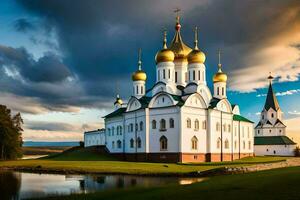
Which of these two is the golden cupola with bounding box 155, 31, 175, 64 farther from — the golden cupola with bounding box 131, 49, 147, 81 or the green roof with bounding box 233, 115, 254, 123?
the green roof with bounding box 233, 115, 254, 123

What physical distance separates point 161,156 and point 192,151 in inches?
176

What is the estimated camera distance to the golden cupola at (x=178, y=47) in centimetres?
6456

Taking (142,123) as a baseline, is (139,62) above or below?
above

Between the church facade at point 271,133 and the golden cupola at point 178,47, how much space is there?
37.3 meters

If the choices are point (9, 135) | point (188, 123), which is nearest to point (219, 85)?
point (188, 123)

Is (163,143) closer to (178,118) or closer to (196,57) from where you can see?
(178,118)

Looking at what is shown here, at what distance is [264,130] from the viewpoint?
318 ft

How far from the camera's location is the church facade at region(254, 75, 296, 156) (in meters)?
88.4

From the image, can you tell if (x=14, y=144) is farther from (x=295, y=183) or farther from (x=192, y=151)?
(x=295, y=183)

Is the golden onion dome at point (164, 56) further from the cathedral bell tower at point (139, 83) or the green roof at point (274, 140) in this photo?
the green roof at point (274, 140)

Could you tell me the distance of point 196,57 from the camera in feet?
195

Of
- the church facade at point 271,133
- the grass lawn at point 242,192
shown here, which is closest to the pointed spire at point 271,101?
the church facade at point 271,133

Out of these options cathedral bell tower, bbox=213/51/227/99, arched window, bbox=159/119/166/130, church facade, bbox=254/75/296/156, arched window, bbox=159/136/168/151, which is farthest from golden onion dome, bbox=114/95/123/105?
church facade, bbox=254/75/296/156

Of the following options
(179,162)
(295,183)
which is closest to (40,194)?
(295,183)
